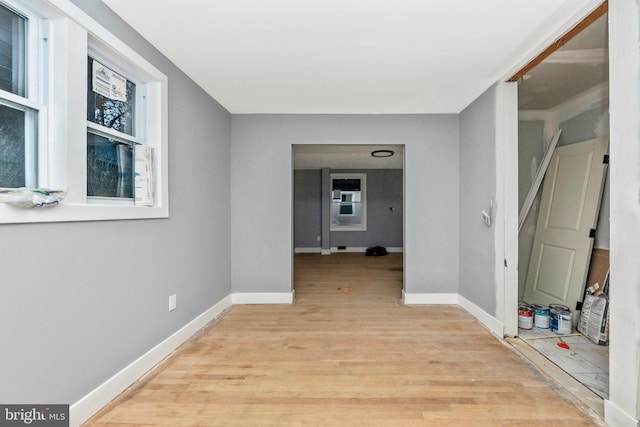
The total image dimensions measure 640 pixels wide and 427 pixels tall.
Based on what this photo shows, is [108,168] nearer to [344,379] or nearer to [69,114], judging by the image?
[69,114]

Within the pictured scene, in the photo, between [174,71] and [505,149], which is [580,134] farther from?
[174,71]

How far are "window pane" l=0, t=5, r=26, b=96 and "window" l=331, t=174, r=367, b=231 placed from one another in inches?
290

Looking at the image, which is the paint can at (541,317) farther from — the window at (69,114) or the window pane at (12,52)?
the window pane at (12,52)

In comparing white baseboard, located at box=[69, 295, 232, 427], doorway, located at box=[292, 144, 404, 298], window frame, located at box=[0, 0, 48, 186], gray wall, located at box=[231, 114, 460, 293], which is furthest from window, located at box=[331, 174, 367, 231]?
window frame, located at box=[0, 0, 48, 186]

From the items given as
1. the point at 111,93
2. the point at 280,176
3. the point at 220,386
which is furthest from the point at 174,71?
the point at 220,386

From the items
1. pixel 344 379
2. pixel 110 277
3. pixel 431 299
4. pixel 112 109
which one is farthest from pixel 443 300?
pixel 112 109

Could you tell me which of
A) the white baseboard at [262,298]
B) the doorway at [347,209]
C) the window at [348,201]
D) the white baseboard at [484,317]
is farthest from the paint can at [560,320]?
the window at [348,201]

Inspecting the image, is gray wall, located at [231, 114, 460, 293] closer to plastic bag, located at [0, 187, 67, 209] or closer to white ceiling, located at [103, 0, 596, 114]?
white ceiling, located at [103, 0, 596, 114]

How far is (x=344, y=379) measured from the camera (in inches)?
78.7

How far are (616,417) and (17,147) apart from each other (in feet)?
10.4

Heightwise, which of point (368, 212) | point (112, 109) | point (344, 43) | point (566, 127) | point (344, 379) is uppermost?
point (344, 43)

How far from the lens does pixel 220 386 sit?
1933 millimetres

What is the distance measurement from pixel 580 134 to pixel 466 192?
1.25 metres

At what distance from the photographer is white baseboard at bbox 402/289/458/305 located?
11.8ft
